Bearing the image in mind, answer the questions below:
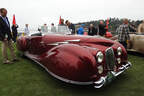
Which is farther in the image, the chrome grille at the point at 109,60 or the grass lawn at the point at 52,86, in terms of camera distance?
the chrome grille at the point at 109,60

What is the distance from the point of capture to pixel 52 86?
2836 mm

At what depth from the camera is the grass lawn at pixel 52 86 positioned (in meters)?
2.54

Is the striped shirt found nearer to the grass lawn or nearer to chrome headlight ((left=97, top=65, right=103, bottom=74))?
the grass lawn

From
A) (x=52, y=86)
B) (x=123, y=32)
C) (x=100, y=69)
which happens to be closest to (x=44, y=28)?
(x=52, y=86)

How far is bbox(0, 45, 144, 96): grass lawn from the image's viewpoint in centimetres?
254

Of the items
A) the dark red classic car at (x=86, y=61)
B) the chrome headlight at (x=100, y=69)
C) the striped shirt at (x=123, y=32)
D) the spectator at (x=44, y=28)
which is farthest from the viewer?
the striped shirt at (x=123, y=32)

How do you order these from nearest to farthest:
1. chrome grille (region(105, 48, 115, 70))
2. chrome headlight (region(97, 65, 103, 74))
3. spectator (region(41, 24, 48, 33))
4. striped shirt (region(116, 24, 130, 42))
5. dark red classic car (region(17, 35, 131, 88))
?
dark red classic car (region(17, 35, 131, 88)) < chrome headlight (region(97, 65, 103, 74)) < chrome grille (region(105, 48, 115, 70)) < spectator (region(41, 24, 48, 33)) < striped shirt (region(116, 24, 130, 42))

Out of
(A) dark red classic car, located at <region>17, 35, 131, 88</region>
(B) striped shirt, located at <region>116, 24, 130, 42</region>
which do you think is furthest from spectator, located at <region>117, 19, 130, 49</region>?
(A) dark red classic car, located at <region>17, 35, 131, 88</region>

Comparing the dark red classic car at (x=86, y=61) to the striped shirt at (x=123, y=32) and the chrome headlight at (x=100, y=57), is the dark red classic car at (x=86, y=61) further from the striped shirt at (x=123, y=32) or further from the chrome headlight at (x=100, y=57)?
the striped shirt at (x=123, y=32)

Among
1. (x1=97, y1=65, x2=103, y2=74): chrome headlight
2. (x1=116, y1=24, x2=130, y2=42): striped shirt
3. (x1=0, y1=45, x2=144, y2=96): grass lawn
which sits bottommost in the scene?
(x1=0, y1=45, x2=144, y2=96): grass lawn

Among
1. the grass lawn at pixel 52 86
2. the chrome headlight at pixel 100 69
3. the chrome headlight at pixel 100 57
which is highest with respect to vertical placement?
the chrome headlight at pixel 100 57

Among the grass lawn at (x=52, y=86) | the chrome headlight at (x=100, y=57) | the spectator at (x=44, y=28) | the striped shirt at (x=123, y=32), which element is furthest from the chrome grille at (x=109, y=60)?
the striped shirt at (x=123, y=32)

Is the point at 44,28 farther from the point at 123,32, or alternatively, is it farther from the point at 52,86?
the point at 123,32

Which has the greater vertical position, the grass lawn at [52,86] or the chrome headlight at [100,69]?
the chrome headlight at [100,69]
